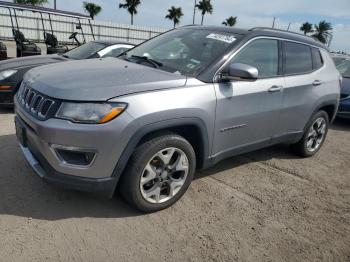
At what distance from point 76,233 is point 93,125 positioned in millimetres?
940

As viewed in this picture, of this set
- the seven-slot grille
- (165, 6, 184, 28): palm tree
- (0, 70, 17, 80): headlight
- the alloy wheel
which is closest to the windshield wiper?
the alloy wheel

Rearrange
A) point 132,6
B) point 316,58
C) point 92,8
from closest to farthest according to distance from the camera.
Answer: point 316,58 < point 92,8 < point 132,6

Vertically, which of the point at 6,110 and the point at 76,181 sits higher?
the point at 76,181

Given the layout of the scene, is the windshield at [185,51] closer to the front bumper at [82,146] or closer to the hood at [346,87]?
the front bumper at [82,146]

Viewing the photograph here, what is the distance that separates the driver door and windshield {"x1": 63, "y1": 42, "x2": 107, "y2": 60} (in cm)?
386

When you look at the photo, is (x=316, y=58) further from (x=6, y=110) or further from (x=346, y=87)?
(x=6, y=110)

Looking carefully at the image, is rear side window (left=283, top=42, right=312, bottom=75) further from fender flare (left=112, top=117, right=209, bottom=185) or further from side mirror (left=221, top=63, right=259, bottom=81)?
fender flare (left=112, top=117, right=209, bottom=185)

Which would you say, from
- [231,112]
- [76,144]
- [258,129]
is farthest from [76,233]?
[258,129]

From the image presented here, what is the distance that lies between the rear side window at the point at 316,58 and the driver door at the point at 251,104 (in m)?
0.94

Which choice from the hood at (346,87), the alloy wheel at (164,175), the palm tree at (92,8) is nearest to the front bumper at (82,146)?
the alloy wheel at (164,175)

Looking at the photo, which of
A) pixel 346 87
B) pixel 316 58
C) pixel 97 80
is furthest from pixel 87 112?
pixel 346 87

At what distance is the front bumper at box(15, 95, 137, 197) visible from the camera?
2538mm

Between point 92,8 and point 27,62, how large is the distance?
4247 cm

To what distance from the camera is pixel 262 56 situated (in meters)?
3.74
